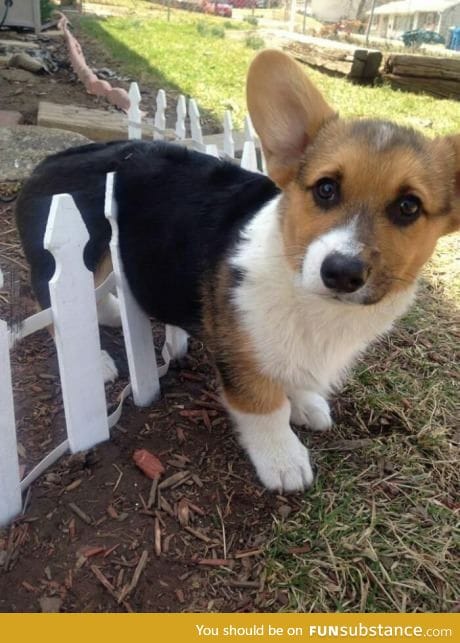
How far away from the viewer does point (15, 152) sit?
4.89 metres

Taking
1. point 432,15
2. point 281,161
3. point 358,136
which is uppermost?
point 358,136

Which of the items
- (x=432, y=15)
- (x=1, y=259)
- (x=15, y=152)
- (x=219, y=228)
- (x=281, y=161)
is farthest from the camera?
(x=432, y=15)

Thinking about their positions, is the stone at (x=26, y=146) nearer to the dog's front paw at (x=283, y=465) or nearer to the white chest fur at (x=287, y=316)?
the white chest fur at (x=287, y=316)

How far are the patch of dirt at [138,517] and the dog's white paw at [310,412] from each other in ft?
1.12

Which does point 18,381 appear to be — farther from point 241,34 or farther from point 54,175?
point 241,34

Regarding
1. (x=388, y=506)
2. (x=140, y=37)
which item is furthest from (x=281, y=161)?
(x=140, y=37)

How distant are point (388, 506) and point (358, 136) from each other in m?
1.45

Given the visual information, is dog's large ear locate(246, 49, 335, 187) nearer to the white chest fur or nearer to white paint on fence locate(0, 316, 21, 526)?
the white chest fur

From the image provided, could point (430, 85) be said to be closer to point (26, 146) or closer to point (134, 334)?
point (26, 146)

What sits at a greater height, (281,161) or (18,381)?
(281,161)

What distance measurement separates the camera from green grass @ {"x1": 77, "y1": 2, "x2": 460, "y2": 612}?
229 centimetres

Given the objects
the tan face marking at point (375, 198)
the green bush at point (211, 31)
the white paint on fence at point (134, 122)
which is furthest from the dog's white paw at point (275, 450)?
the green bush at point (211, 31)

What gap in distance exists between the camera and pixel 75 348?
254 cm

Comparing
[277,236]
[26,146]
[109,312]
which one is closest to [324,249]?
[277,236]
